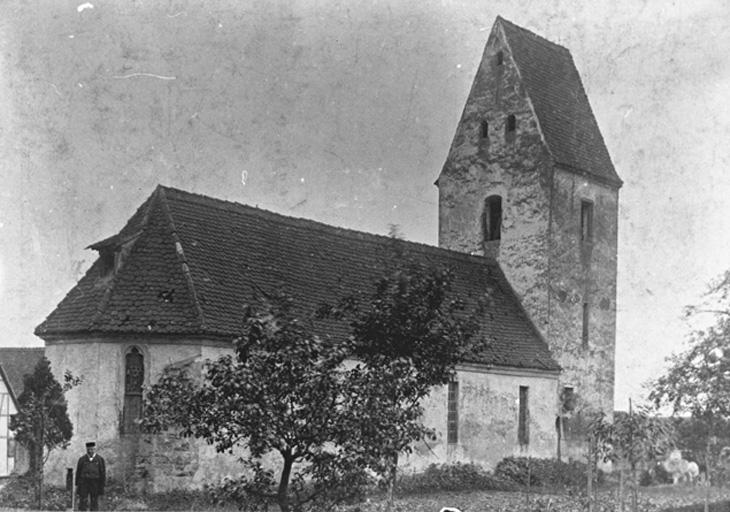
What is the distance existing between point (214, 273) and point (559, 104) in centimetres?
1771

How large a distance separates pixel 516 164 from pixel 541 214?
Answer: 6.76 ft

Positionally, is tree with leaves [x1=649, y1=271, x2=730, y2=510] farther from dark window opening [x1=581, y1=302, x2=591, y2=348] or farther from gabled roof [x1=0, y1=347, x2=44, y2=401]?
gabled roof [x1=0, y1=347, x2=44, y2=401]

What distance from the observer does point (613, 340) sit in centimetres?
3838

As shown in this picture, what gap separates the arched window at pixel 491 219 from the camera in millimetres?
37375

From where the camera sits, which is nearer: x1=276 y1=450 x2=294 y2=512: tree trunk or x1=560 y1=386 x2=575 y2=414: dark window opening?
x1=276 y1=450 x2=294 y2=512: tree trunk

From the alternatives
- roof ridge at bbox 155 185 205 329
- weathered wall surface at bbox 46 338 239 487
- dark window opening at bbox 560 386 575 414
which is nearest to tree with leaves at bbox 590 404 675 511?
weathered wall surface at bbox 46 338 239 487

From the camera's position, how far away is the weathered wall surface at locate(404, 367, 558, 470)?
Result: 29.7 meters

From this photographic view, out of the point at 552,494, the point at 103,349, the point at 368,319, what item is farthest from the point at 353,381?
the point at 552,494

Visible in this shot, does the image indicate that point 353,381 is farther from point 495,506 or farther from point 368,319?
point 495,506

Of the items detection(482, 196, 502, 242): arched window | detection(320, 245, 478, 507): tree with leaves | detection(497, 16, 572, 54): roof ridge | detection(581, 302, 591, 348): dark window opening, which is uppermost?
detection(497, 16, 572, 54): roof ridge

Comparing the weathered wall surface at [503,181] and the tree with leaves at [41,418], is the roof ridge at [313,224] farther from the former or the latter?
the tree with leaves at [41,418]

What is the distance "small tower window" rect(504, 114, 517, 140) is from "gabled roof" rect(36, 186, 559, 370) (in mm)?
6067

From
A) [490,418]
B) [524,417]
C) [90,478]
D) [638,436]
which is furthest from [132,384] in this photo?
[524,417]

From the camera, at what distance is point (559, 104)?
125 feet
